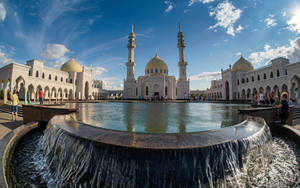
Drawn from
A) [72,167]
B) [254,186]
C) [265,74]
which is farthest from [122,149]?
[265,74]

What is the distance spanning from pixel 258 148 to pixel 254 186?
800 millimetres

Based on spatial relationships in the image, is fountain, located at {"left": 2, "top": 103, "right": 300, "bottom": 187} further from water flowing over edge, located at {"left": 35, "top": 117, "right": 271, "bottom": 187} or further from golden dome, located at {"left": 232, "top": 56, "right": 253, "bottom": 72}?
golden dome, located at {"left": 232, "top": 56, "right": 253, "bottom": 72}

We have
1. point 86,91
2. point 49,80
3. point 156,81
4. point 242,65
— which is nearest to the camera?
point 49,80

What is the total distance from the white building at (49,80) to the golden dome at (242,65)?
4039cm

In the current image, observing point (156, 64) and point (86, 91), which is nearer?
point (156, 64)

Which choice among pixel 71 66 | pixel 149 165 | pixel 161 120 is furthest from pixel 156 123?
pixel 71 66

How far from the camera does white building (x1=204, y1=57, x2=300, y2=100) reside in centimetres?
2285

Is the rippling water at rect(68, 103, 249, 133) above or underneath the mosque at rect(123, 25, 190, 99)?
underneath

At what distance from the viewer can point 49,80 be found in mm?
27172

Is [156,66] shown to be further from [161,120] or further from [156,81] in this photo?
[161,120]

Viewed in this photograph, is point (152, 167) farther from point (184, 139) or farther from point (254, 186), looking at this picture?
point (254, 186)

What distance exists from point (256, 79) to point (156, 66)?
24.2 metres

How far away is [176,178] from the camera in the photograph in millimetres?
1696

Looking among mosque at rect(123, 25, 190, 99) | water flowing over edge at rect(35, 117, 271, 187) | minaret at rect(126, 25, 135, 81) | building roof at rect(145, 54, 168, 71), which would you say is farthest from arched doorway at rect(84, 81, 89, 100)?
water flowing over edge at rect(35, 117, 271, 187)
